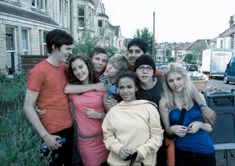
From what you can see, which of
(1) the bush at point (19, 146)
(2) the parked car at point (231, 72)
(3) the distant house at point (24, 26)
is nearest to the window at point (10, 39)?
(3) the distant house at point (24, 26)

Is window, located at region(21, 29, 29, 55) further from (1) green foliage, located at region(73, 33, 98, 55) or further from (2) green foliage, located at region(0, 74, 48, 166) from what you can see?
(2) green foliage, located at region(0, 74, 48, 166)

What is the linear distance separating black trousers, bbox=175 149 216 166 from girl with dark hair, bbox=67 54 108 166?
80cm

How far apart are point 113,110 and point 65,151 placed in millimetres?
832

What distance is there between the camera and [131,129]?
297 cm

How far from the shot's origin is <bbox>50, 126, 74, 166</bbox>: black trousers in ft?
10.9

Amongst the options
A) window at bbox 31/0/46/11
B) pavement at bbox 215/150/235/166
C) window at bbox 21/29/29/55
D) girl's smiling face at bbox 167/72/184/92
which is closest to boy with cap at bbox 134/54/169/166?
girl's smiling face at bbox 167/72/184/92

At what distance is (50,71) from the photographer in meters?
3.14

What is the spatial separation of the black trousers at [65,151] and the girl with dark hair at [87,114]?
0.16 meters

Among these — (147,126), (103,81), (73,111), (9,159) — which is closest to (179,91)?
(147,126)

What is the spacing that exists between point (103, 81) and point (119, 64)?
277 mm

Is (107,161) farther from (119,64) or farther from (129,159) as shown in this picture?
(119,64)

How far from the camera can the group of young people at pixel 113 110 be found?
9.95ft

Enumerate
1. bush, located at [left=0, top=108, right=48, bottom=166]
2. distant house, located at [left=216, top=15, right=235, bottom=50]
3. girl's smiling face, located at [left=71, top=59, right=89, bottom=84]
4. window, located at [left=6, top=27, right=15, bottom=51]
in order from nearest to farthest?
bush, located at [left=0, top=108, right=48, bottom=166] < girl's smiling face, located at [left=71, top=59, right=89, bottom=84] < window, located at [left=6, top=27, right=15, bottom=51] < distant house, located at [left=216, top=15, right=235, bottom=50]

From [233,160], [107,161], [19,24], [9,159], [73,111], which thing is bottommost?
[233,160]
